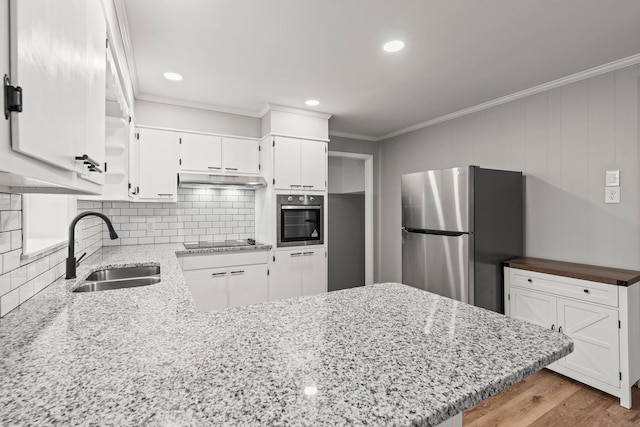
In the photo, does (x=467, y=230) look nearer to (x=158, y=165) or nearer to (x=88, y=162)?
(x=88, y=162)

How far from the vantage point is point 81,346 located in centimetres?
86

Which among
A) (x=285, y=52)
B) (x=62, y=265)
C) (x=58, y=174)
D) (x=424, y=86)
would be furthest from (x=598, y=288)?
(x=62, y=265)

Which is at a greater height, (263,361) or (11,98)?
(11,98)

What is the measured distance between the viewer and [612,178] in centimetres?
250

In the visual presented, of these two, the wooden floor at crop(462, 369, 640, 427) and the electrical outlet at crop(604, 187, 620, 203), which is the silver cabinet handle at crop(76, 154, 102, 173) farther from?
the electrical outlet at crop(604, 187, 620, 203)

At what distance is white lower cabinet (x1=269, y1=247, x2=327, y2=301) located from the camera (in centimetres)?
351

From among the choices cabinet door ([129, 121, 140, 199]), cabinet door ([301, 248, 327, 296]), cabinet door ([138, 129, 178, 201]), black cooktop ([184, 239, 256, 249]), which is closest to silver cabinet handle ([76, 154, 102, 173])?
cabinet door ([129, 121, 140, 199])

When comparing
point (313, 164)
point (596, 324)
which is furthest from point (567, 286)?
point (313, 164)

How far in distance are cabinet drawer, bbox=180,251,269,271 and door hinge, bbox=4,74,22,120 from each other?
2763 millimetres

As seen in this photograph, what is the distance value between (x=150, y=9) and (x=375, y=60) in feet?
5.10

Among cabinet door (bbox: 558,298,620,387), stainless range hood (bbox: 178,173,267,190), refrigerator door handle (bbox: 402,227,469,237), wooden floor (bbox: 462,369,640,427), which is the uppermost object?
stainless range hood (bbox: 178,173,267,190)

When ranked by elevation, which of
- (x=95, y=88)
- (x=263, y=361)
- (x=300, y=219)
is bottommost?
(x=263, y=361)

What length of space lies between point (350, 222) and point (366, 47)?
3214 mm

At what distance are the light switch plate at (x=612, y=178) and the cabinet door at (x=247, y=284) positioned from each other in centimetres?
316
